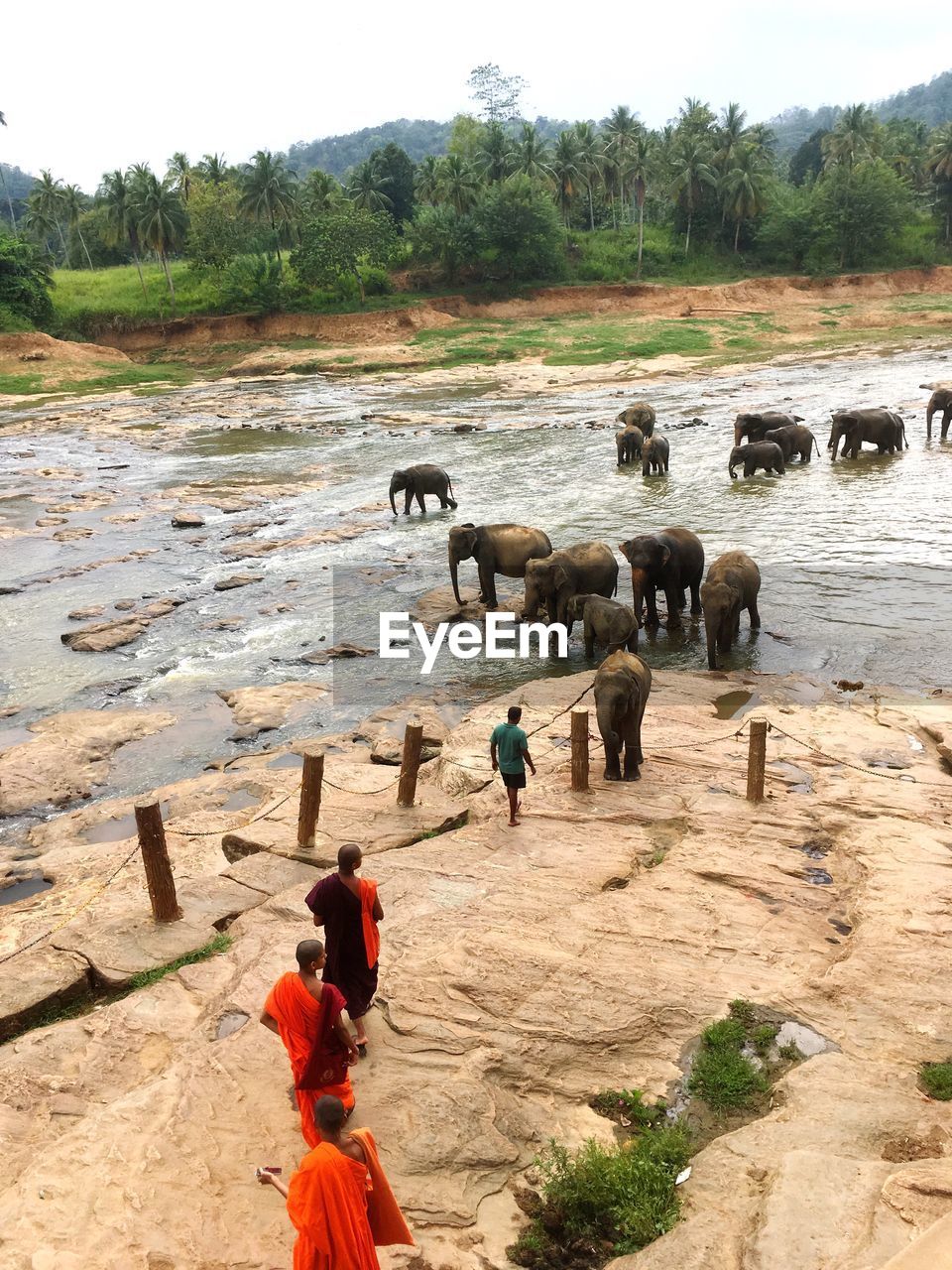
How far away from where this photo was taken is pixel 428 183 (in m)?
70.3

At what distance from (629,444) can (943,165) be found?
176 feet

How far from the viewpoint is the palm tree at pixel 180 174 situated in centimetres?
7288

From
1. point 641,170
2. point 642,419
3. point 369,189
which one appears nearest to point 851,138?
point 641,170

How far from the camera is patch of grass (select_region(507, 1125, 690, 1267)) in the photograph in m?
4.92

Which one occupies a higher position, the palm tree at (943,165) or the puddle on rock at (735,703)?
the palm tree at (943,165)

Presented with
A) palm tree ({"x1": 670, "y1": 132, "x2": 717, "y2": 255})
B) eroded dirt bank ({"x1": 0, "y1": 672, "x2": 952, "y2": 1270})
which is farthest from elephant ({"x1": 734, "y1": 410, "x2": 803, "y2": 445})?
palm tree ({"x1": 670, "y1": 132, "x2": 717, "y2": 255})

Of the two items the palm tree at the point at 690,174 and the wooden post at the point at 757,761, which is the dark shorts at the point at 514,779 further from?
the palm tree at the point at 690,174

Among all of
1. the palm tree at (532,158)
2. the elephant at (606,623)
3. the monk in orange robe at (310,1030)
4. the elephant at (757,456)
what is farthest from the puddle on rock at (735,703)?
the palm tree at (532,158)

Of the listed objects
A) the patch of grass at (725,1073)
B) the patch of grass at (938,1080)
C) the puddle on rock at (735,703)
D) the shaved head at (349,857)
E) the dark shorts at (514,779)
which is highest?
the shaved head at (349,857)

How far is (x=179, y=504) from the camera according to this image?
26.7 meters

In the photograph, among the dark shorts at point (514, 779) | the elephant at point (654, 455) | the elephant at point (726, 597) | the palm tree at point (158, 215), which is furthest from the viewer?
the palm tree at point (158, 215)

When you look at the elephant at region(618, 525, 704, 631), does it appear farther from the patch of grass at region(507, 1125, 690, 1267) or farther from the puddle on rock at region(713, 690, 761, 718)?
the patch of grass at region(507, 1125, 690, 1267)

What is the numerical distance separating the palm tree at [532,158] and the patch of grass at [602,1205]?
68.8 meters

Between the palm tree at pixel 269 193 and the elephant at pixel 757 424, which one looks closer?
the elephant at pixel 757 424
